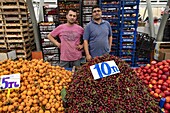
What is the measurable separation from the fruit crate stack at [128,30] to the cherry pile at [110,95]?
2.96 m

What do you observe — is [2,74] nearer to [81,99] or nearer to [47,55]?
[81,99]

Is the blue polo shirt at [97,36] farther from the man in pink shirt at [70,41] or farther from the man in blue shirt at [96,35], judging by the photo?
the man in pink shirt at [70,41]

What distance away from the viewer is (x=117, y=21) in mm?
4445

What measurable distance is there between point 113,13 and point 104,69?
313 centimetres

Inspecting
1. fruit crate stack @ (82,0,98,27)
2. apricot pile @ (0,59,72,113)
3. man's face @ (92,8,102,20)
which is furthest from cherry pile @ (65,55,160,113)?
fruit crate stack @ (82,0,98,27)

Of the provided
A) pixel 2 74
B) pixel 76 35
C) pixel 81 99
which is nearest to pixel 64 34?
pixel 76 35

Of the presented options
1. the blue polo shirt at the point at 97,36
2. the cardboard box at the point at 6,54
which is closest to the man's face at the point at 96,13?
the blue polo shirt at the point at 97,36

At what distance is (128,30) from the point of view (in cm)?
446

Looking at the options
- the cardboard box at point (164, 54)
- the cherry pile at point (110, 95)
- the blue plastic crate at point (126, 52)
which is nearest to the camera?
the cherry pile at point (110, 95)

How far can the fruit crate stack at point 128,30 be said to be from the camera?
171 inches

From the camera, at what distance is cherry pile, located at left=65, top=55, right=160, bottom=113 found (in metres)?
1.36

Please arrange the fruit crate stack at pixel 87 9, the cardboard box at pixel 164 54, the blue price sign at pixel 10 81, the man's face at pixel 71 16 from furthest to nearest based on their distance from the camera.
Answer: the fruit crate stack at pixel 87 9, the cardboard box at pixel 164 54, the man's face at pixel 71 16, the blue price sign at pixel 10 81

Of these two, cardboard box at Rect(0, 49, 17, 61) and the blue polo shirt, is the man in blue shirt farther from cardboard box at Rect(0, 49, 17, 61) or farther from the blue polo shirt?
cardboard box at Rect(0, 49, 17, 61)

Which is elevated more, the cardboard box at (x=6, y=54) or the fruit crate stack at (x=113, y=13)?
the fruit crate stack at (x=113, y=13)
